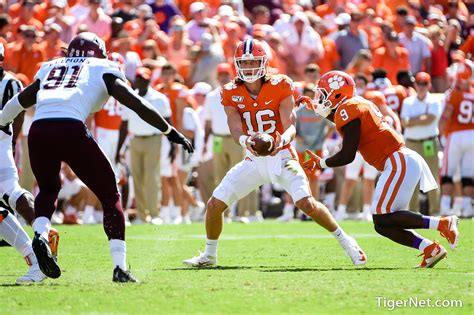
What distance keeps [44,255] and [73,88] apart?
1215 millimetres

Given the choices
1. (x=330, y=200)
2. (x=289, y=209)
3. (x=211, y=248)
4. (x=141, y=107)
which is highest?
(x=141, y=107)

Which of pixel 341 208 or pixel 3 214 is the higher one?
pixel 3 214

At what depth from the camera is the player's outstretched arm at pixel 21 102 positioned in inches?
317

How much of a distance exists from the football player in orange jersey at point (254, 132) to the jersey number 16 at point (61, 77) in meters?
1.66

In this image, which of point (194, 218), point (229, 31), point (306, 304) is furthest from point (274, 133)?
point (229, 31)

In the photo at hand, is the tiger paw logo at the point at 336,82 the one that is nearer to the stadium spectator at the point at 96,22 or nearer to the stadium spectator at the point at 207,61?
the stadium spectator at the point at 207,61

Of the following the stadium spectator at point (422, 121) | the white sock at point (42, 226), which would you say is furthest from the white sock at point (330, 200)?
the white sock at point (42, 226)

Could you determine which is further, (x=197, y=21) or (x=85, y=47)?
(x=197, y=21)

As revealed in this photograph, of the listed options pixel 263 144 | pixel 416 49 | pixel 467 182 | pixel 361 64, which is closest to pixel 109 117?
pixel 361 64

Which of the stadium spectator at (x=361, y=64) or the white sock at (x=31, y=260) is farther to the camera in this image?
the stadium spectator at (x=361, y=64)

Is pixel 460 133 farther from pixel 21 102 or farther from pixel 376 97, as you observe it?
pixel 21 102

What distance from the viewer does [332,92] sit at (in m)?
9.08

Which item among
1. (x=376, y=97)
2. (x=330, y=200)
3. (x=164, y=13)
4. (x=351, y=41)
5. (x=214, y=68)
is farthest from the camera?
(x=164, y=13)

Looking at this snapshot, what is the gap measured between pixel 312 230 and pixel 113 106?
12.3 feet
